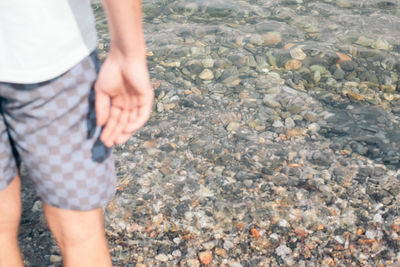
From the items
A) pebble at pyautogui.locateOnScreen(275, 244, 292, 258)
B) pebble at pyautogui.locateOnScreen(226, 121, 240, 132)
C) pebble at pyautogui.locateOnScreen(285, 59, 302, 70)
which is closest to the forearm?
pebble at pyautogui.locateOnScreen(275, 244, 292, 258)

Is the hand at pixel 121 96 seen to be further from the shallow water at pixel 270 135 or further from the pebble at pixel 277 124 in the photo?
the pebble at pixel 277 124

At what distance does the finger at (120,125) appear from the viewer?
1.47 metres

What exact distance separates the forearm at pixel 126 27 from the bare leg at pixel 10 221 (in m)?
0.69

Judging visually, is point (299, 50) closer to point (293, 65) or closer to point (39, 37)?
point (293, 65)

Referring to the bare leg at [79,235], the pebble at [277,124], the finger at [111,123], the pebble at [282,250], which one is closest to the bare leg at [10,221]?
the bare leg at [79,235]

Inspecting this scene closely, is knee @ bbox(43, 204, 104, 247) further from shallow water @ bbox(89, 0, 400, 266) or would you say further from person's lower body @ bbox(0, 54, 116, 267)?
shallow water @ bbox(89, 0, 400, 266)

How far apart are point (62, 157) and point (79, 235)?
325mm

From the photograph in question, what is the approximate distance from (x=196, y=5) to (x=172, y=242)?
329 cm

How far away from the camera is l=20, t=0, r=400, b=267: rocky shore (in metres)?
2.50

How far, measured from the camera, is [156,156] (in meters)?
3.09

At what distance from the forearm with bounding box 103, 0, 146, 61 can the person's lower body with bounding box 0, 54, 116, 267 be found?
0.18 metres

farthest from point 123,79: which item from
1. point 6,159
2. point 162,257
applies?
point 162,257

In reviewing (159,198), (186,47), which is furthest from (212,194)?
(186,47)

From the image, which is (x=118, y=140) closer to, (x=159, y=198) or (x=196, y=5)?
(x=159, y=198)
